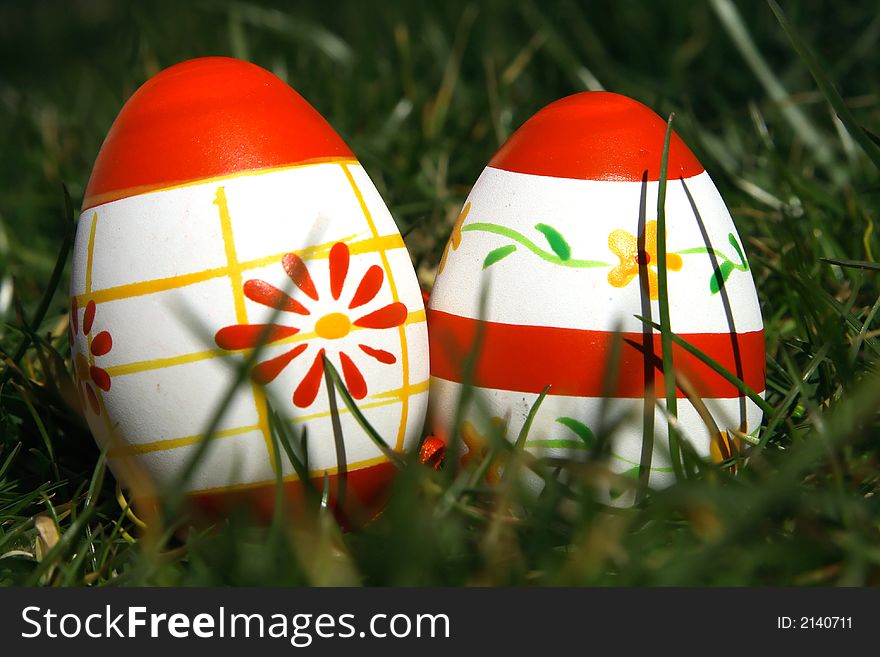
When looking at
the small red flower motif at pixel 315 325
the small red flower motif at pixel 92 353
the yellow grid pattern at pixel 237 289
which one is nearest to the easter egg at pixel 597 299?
the small red flower motif at pixel 315 325

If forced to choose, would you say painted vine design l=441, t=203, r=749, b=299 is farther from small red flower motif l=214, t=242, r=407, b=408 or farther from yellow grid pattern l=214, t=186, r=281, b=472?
yellow grid pattern l=214, t=186, r=281, b=472

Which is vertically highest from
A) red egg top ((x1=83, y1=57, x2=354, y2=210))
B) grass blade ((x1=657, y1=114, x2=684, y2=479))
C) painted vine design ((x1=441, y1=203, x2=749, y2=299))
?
red egg top ((x1=83, y1=57, x2=354, y2=210))

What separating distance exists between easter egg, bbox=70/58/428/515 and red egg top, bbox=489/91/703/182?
21 centimetres

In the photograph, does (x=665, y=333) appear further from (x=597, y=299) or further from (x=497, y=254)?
(x=497, y=254)

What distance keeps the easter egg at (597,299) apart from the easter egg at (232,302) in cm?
11

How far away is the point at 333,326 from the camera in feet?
3.67

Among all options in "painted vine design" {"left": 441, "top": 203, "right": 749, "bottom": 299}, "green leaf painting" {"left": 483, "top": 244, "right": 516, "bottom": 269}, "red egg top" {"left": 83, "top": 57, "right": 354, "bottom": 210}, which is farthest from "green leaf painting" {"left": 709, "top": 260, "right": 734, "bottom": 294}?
"red egg top" {"left": 83, "top": 57, "right": 354, "bottom": 210}

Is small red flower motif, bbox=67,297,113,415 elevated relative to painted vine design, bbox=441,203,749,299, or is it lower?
lower

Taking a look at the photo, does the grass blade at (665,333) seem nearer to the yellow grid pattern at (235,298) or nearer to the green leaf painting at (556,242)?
the green leaf painting at (556,242)

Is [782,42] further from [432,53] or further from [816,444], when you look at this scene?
[816,444]

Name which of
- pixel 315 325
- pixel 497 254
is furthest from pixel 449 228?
pixel 315 325

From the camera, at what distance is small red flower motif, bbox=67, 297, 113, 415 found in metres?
1.13

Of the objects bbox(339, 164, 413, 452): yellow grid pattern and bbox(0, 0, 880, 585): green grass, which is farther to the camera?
bbox(339, 164, 413, 452): yellow grid pattern

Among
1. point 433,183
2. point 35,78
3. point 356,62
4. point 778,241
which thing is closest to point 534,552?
point 778,241
